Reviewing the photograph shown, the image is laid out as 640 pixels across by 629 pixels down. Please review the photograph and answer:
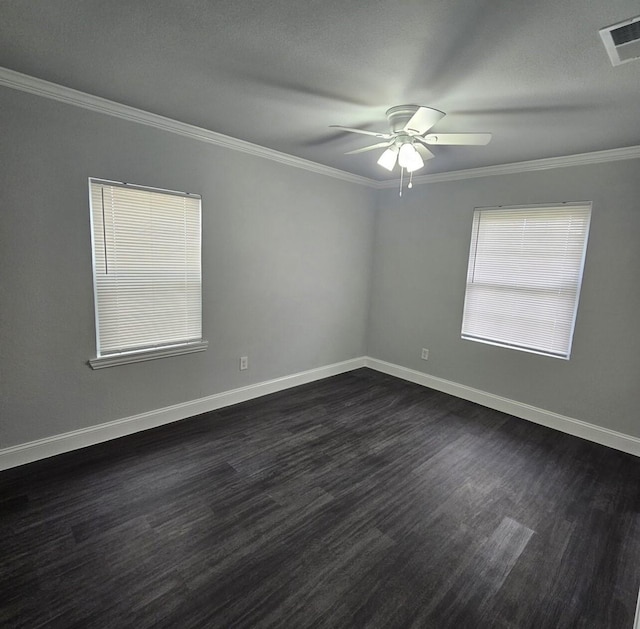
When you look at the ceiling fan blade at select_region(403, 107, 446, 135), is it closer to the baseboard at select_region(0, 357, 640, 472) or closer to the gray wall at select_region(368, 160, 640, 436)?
the gray wall at select_region(368, 160, 640, 436)

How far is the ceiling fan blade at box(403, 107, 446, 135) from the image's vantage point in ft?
5.96

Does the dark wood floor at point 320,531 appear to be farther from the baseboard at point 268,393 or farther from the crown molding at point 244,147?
the crown molding at point 244,147

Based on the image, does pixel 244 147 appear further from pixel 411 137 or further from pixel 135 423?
pixel 135 423

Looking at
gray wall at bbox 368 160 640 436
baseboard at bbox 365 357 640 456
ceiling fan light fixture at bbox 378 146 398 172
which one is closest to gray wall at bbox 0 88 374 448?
gray wall at bbox 368 160 640 436

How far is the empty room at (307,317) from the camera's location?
1546mm

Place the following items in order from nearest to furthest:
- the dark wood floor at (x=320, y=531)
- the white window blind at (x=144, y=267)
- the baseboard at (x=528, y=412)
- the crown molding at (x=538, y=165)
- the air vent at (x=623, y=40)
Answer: the air vent at (x=623, y=40)
the dark wood floor at (x=320, y=531)
the white window blind at (x=144, y=267)
the crown molding at (x=538, y=165)
the baseboard at (x=528, y=412)

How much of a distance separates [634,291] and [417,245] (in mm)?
2049

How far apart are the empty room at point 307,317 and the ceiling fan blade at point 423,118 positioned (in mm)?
17

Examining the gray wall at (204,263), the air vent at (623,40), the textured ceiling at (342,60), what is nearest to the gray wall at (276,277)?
the gray wall at (204,263)

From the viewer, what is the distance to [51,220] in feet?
7.56

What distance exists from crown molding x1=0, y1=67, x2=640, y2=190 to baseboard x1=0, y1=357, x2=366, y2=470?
89.2 inches

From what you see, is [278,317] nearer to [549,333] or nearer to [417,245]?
[417,245]

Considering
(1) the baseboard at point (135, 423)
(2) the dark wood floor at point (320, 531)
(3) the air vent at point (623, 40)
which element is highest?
(3) the air vent at point (623, 40)

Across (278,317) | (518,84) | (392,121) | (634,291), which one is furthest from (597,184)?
(278,317)
